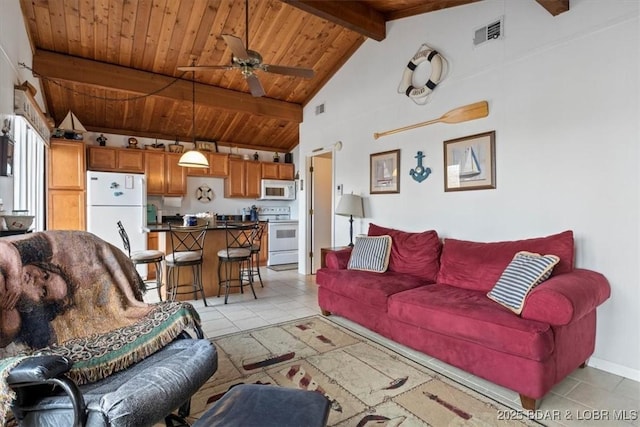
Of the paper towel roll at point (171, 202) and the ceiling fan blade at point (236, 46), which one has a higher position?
the ceiling fan blade at point (236, 46)

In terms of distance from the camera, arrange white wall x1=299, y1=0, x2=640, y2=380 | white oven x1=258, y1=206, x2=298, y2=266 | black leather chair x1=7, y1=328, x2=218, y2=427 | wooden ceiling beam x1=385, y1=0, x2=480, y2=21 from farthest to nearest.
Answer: white oven x1=258, y1=206, x2=298, y2=266
wooden ceiling beam x1=385, y1=0, x2=480, y2=21
white wall x1=299, y1=0, x2=640, y2=380
black leather chair x1=7, y1=328, x2=218, y2=427

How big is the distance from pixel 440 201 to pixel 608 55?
5.63 feet

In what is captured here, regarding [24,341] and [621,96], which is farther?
[621,96]

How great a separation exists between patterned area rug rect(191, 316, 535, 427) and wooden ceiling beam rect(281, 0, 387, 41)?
10.4 ft

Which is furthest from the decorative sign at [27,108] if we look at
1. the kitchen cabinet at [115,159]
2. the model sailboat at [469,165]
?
Result: the model sailboat at [469,165]

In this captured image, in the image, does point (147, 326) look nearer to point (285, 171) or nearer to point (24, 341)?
point (24, 341)

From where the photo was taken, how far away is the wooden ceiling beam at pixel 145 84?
3.88 metres

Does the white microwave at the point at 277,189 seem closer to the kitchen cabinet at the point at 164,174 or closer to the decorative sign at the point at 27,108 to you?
the kitchen cabinet at the point at 164,174

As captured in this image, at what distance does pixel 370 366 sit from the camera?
245 cm

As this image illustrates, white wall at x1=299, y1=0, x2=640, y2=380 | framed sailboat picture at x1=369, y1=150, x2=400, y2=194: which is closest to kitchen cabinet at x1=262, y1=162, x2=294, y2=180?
framed sailboat picture at x1=369, y1=150, x2=400, y2=194

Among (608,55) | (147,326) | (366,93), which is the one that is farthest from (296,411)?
(366,93)

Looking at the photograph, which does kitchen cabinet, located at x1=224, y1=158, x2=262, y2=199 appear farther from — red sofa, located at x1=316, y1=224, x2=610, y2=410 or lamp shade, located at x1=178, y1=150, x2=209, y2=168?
red sofa, located at x1=316, y1=224, x2=610, y2=410

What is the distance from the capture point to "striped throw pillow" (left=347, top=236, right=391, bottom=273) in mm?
3424

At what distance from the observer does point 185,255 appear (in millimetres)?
3861
